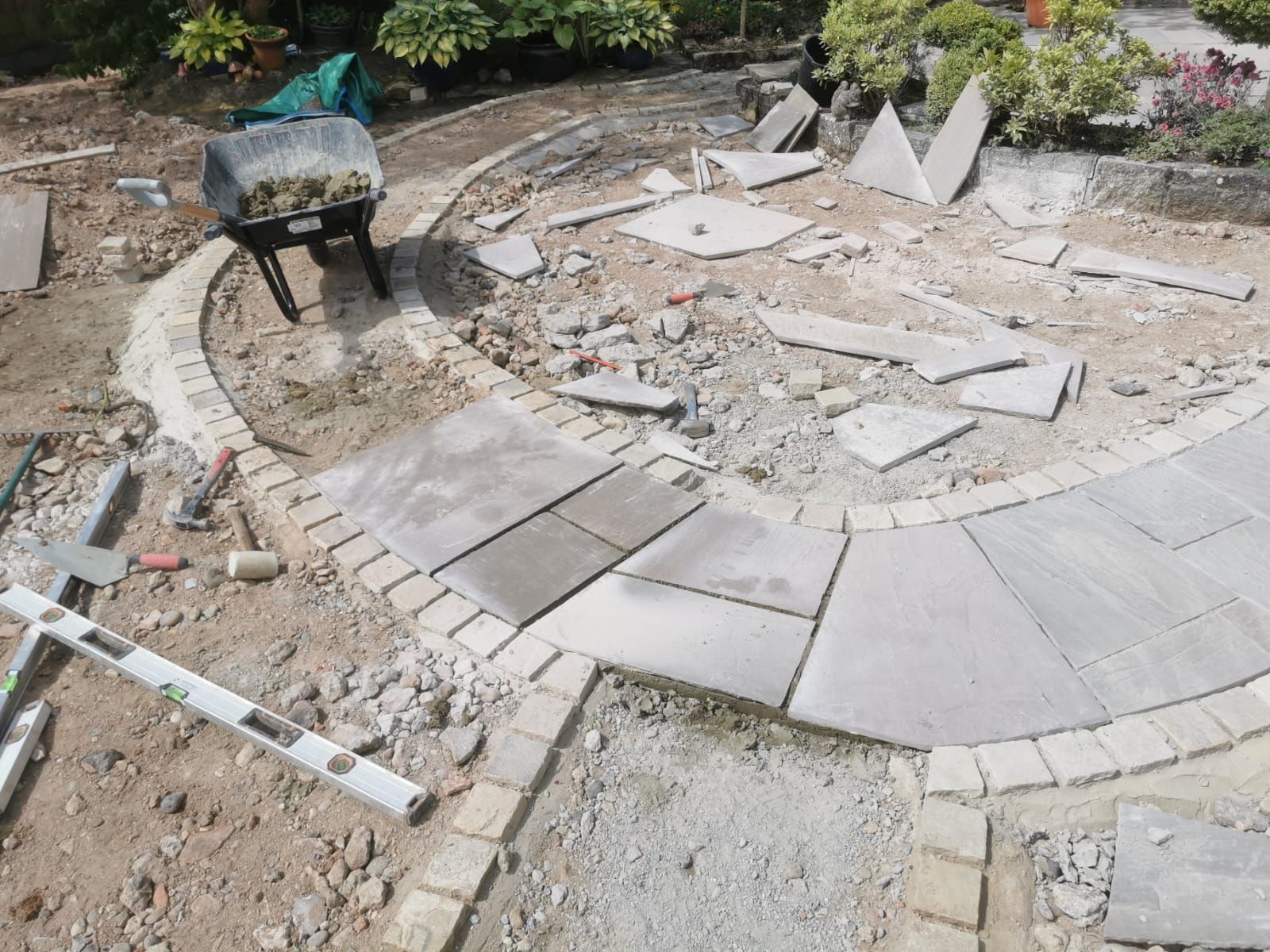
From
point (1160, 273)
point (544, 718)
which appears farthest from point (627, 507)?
point (1160, 273)

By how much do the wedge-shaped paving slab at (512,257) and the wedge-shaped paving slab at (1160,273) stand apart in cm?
395

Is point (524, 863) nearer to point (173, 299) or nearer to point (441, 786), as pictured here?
point (441, 786)

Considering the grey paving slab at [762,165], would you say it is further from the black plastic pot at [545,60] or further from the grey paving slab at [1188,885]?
the grey paving slab at [1188,885]

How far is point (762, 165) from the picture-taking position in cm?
775

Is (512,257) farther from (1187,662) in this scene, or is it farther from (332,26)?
(332,26)

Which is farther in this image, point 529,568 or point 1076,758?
point 529,568

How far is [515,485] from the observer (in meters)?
3.99

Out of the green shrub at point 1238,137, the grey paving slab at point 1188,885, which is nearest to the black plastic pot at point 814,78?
the green shrub at point 1238,137

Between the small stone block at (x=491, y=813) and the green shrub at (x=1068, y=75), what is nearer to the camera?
the small stone block at (x=491, y=813)

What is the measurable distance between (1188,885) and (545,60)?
10.5 meters

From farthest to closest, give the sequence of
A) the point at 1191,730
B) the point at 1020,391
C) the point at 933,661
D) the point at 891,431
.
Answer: the point at 1020,391
the point at 891,431
the point at 933,661
the point at 1191,730

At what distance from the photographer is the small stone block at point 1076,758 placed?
2.63m

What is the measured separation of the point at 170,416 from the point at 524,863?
3461mm

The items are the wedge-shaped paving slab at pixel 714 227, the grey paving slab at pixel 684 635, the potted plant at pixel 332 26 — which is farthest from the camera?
the potted plant at pixel 332 26
